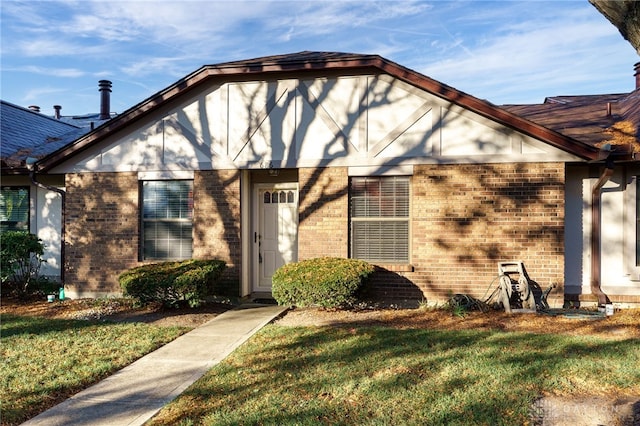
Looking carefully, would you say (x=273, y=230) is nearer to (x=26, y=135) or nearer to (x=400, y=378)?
(x=400, y=378)

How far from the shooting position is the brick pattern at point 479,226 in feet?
28.0

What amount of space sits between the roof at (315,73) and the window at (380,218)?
73.9 inches

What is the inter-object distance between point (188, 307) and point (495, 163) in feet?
21.4

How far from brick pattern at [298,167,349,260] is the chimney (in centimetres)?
1363

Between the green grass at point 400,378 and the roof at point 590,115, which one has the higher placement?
the roof at point 590,115

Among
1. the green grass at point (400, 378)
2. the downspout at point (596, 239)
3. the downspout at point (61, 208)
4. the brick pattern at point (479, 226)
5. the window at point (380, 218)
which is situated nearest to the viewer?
the green grass at point (400, 378)

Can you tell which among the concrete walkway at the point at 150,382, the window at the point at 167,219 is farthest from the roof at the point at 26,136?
the concrete walkway at the point at 150,382

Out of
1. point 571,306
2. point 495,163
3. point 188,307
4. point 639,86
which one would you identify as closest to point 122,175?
point 188,307

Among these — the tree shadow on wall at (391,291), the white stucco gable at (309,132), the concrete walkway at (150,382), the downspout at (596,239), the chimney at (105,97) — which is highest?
the chimney at (105,97)

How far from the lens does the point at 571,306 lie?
870 cm

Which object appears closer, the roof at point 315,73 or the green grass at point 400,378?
the green grass at point 400,378

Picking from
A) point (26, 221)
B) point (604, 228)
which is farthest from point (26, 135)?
point (604, 228)

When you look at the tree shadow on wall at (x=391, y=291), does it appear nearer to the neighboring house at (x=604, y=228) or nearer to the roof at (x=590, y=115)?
the neighboring house at (x=604, y=228)

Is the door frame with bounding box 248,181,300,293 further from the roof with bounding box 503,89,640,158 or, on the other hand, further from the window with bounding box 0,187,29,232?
the roof with bounding box 503,89,640,158
